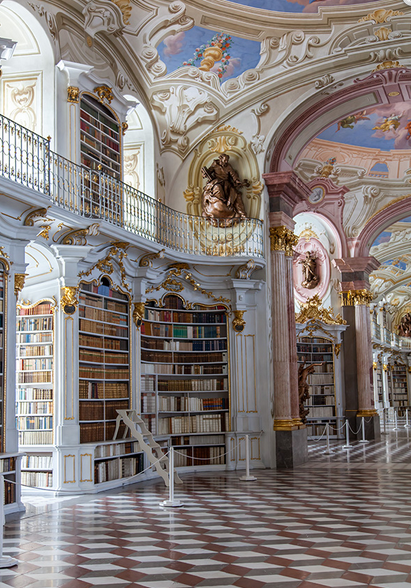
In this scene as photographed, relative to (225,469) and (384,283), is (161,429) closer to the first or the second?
(225,469)

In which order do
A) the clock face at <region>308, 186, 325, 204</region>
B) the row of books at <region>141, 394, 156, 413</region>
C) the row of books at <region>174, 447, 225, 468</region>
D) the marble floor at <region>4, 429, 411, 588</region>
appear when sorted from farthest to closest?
the clock face at <region>308, 186, 325, 204</region>, the row of books at <region>174, 447, 225, 468</region>, the row of books at <region>141, 394, 156, 413</region>, the marble floor at <region>4, 429, 411, 588</region>

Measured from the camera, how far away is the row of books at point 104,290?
10.7 meters

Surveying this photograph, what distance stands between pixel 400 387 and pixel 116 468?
2819cm

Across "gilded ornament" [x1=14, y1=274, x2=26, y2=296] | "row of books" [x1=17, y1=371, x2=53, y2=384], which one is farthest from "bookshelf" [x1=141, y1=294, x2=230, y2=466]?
"gilded ornament" [x1=14, y1=274, x2=26, y2=296]

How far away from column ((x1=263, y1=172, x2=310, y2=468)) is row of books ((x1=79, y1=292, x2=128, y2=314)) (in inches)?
130

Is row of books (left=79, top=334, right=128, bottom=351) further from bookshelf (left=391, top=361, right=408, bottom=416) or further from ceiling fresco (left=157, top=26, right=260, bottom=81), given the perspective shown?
bookshelf (left=391, top=361, right=408, bottom=416)

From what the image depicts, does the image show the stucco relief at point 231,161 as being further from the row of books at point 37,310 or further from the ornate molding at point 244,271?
the row of books at point 37,310

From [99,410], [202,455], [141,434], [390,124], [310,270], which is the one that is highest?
[390,124]

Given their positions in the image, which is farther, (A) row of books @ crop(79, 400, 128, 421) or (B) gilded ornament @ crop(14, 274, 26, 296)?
(A) row of books @ crop(79, 400, 128, 421)

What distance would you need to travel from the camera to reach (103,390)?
10883 mm

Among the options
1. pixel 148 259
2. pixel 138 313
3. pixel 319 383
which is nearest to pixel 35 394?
pixel 138 313

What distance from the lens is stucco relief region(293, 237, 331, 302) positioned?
21.2m

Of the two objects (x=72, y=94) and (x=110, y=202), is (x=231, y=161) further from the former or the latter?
(x=72, y=94)

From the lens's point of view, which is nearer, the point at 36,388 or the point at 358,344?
the point at 36,388
